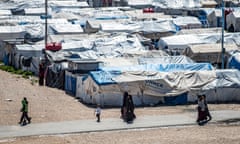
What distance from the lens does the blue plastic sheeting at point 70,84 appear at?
102ft

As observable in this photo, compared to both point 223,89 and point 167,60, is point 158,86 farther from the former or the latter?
point 167,60

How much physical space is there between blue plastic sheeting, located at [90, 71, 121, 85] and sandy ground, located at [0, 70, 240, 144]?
Answer: 1.16 meters

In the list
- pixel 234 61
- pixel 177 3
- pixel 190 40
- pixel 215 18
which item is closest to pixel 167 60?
pixel 234 61

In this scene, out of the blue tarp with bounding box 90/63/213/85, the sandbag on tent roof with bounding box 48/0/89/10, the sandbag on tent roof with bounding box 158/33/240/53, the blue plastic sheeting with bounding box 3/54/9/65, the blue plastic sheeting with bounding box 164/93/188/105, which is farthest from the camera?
the sandbag on tent roof with bounding box 48/0/89/10

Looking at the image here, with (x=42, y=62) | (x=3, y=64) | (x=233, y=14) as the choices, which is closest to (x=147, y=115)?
(x=42, y=62)

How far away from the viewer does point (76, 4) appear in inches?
2633

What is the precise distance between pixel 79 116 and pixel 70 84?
5.84 m

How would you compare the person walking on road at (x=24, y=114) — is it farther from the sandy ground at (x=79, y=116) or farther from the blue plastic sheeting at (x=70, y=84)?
the blue plastic sheeting at (x=70, y=84)

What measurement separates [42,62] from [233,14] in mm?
16508

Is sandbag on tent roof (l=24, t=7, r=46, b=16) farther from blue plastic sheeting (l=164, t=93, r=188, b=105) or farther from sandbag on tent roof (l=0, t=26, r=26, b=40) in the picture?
blue plastic sheeting (l=164, t=93, r=188, b=105)

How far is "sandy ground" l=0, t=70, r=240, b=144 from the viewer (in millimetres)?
22406

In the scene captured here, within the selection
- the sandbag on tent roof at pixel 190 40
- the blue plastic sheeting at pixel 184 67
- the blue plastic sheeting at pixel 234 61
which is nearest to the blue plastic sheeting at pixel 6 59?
the sandbag on tent roof at pixel 190 40

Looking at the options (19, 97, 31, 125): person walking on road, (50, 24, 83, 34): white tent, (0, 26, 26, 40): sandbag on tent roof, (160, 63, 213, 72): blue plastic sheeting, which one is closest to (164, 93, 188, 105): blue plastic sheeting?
(160, 63, 213, 72): blue plastic sheeting

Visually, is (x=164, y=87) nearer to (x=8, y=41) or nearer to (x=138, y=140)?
(x=138, y=140)
